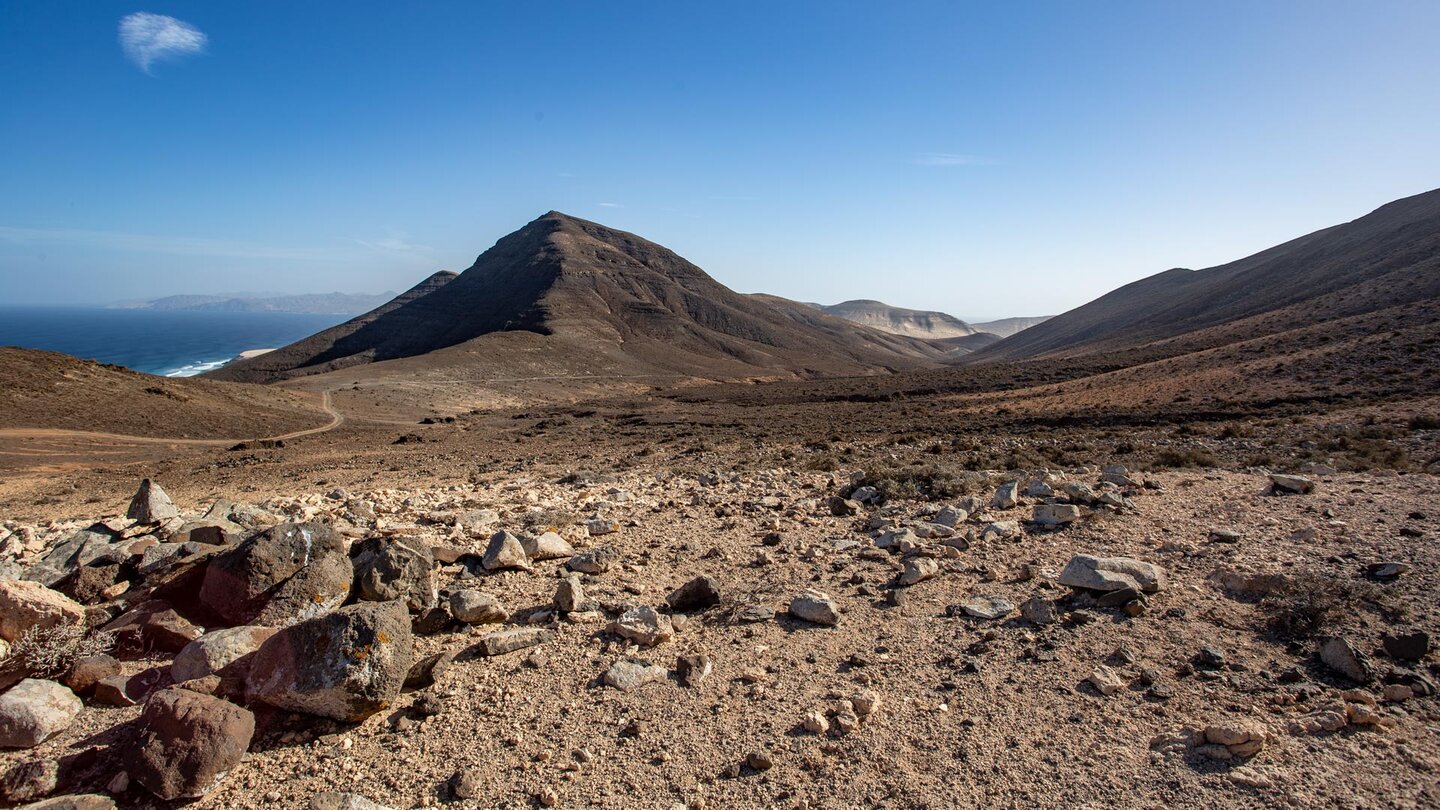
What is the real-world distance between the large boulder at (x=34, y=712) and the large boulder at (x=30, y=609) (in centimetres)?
94

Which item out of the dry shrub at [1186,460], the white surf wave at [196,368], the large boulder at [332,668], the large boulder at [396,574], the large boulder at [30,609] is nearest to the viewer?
the large boulder at [332,668]

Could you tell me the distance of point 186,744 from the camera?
4168 millimetres

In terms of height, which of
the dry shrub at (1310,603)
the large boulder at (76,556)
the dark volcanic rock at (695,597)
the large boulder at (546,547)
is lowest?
the dark volcanic rock at (695,597)

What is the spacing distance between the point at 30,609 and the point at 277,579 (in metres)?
1.84

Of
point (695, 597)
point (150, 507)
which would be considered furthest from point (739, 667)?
point (150, 507)

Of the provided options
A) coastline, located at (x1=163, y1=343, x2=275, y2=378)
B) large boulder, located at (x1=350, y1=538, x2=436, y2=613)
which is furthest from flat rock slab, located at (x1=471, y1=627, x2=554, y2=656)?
coastline, located at (x1=163, y1=343, x2=275, y2=378)

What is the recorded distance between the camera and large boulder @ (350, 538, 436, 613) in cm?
627

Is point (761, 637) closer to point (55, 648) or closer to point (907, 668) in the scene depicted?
point (907, 668)

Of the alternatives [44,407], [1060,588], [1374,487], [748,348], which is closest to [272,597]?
[1060,588]

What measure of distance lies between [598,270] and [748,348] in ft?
107

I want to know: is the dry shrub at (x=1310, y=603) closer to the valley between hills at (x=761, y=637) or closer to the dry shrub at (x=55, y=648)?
the valley between hills at (x=761, y=637)

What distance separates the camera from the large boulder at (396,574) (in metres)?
6.27

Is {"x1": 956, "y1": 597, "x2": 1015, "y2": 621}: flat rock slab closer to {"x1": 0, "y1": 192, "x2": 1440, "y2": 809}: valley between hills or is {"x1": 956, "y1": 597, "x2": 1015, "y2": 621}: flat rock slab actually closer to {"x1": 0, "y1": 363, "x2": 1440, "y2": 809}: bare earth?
{"x1": 0, "y1": 192, "x2": 1440, "y2": 809}: valley between hills

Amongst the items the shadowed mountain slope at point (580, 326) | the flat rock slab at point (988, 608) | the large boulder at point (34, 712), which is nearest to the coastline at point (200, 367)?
the shadowed mountain slope at point (580, 326)
